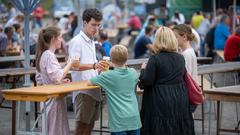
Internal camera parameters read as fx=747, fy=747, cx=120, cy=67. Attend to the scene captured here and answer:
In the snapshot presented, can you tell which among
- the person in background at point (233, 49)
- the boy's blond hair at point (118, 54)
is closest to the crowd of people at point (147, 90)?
the boy's blond hair at point (118, 54)

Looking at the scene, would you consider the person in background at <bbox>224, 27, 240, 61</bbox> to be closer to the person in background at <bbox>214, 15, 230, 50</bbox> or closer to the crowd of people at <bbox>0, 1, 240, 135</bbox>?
the person in background at <bbox>214, 15, 230, 50</bbox>

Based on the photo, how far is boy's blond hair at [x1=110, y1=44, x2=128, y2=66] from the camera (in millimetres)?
8383

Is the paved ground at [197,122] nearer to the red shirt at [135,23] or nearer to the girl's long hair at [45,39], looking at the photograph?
the girl's long hair at [45,39]

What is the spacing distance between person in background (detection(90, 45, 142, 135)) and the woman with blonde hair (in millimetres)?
193

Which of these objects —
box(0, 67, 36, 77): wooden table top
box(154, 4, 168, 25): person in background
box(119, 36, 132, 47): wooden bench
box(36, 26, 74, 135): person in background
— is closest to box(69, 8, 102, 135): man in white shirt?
box(36, 26, 74, 135): person in background

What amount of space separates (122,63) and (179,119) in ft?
3.02

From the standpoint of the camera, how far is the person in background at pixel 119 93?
839 cm

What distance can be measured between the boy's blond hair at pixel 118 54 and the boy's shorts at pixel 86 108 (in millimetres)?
849

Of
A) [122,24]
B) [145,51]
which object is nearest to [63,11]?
[122,24]

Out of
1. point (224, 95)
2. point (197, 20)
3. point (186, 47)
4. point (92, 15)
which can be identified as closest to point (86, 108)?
point (92, 15)

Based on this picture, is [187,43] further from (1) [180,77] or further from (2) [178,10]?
(2) [178,10]

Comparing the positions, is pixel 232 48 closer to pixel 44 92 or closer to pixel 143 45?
pixel 143 45

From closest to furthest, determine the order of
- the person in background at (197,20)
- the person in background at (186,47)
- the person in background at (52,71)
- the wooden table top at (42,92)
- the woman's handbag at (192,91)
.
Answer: the wooden table top at (42,92)
the woman's handbag at (192,91)
the person in background at (52,71)
the person in background at (186,47)
the person in background at (197,20)

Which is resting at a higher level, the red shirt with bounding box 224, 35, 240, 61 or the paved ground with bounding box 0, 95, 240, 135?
the red shirt with bounding box 224, 35, 240, 61
